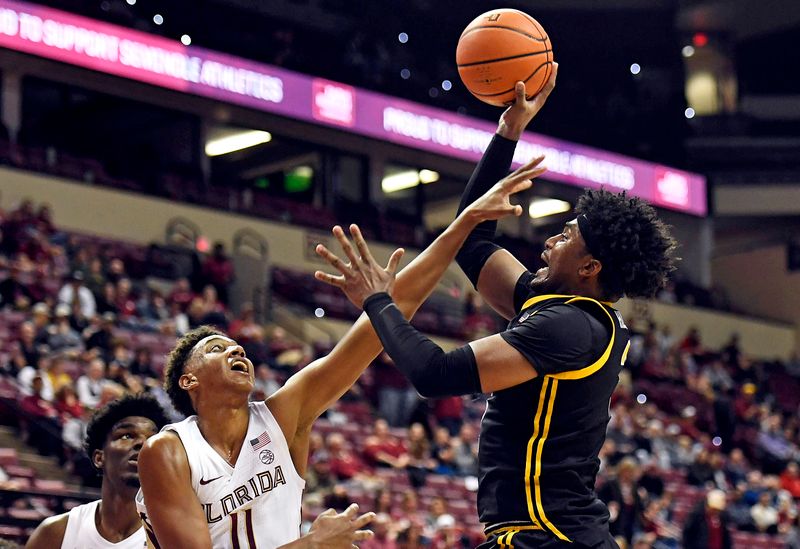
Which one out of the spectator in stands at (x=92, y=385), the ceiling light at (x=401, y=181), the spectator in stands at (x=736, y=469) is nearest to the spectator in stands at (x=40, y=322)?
the spectator in stands at (x=92, y=385)

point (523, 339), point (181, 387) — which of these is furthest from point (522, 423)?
point (181, 387)

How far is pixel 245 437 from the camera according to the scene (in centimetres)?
396

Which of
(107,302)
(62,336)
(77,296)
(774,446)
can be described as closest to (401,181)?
(774,446)

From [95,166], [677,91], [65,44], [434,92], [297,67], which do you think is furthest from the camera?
[677,91]

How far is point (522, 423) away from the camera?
12.3 feet

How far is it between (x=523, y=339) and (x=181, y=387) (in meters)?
1.13

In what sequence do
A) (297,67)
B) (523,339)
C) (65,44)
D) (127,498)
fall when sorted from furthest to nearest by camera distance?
(297,67) → (65,44) → (127,498) → (523,339)

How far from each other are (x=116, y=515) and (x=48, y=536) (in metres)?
0.26

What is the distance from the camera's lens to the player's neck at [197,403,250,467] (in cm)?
394

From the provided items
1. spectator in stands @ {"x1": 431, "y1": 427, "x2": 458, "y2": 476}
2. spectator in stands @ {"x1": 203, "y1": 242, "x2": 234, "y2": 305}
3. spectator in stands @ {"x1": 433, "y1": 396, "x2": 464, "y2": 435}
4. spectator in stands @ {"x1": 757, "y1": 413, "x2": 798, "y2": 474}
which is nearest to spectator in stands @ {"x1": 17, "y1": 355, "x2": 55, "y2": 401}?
spectator in stands @ {"x1": 431, "y1": 427, "x2": 458, "y2": 476}

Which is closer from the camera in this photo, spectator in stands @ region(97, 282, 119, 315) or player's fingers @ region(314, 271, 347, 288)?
player's fingers @ region(314, 271, 347, 288)

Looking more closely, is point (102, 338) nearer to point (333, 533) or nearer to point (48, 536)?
point (48, 536)

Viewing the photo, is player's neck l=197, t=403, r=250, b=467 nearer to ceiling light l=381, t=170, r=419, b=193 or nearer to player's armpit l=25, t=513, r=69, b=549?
player's armpit l=25, t=513, r=69, b=549

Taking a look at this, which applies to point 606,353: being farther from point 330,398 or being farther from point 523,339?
point 330,398
